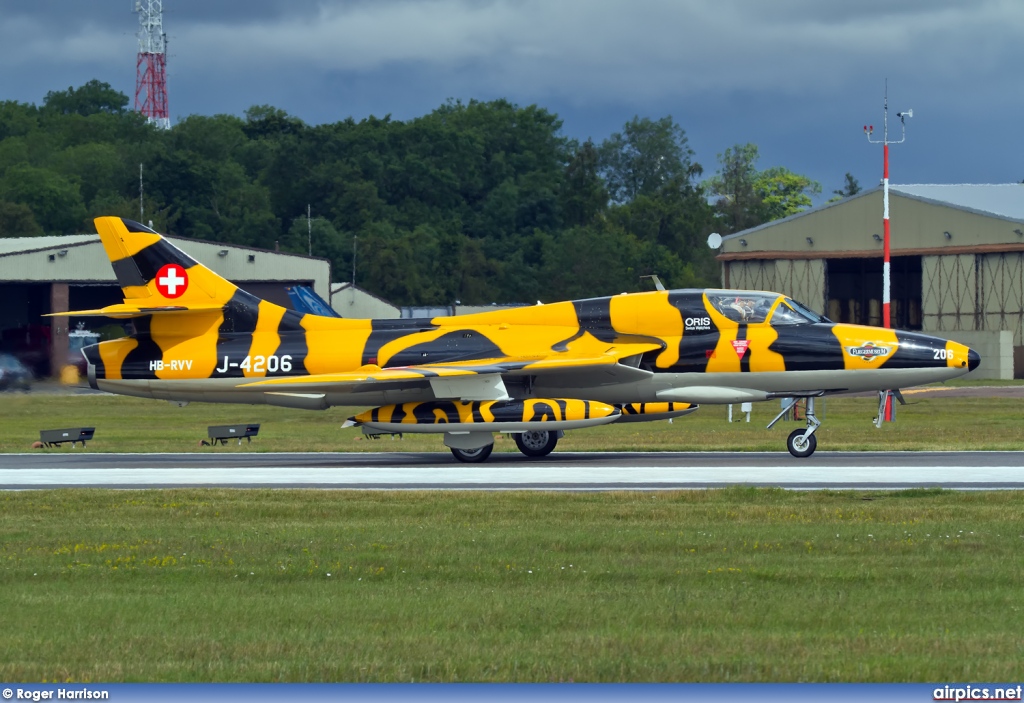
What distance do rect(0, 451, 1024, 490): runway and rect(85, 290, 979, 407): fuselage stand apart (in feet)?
4.08

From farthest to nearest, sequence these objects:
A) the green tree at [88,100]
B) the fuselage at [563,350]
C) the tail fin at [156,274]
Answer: the green tree at [88,100], the tail fin at [156,274], the fuselage at [563,350]

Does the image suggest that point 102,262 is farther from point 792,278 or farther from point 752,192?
point 752,192

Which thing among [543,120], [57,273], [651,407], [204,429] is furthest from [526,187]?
[651,407]

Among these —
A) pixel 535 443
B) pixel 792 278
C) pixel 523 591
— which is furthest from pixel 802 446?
pixel 792 278

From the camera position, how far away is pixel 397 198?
94.1 m

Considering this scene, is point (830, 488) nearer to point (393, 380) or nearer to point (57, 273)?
point (393, 380)

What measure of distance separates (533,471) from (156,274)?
8.29 metres

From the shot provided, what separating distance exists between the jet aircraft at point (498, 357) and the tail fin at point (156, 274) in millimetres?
26

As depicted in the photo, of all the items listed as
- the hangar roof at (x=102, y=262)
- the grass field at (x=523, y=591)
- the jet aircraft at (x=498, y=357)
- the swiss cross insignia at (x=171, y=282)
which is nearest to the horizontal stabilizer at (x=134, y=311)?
the jet aircraft at (x=498, y=357)

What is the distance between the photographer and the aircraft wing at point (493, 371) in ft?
73.7

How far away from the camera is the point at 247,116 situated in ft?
377

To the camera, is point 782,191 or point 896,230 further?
point 782,191

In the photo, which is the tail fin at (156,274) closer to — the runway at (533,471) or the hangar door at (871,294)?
the runway at (533,471)

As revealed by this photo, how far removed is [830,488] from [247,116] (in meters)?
104
